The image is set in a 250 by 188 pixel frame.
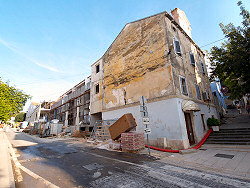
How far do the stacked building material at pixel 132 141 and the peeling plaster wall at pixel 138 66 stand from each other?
3.78 meters

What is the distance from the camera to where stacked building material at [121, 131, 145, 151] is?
748 cm

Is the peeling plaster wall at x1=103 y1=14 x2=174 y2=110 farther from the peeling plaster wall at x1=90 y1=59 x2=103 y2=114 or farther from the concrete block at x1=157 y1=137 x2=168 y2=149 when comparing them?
the concrete block at x1=157 y1=137 x2=168 y2=149

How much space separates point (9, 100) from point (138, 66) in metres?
26.0

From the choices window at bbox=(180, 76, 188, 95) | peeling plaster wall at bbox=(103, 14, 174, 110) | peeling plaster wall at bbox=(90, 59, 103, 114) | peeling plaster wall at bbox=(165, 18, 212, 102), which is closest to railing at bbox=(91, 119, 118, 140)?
peeling plaster wall at bbox=(103, 14, 174, 110)

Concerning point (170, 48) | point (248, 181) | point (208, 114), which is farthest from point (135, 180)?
point (208, 114)

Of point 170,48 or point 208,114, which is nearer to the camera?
point 170,48

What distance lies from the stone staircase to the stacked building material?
6228mm

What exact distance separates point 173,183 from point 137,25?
13616 millimetres

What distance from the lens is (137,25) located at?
1278cm

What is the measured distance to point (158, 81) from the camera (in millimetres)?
9930

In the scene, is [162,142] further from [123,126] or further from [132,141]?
[123,126]

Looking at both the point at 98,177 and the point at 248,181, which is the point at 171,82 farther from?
the point at 98,177

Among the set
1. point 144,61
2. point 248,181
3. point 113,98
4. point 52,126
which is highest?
point 144,61

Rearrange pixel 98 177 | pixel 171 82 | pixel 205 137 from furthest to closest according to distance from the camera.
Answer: pixel 205 137 → pixel 171 82 → pixel 98 177
